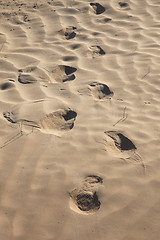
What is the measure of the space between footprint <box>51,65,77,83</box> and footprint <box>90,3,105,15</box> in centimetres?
191

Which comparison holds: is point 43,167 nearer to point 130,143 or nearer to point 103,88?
point 130,143

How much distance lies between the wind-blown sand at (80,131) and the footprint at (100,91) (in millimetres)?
11

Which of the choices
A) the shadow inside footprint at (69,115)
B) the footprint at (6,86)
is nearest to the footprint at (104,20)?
the footprint at (6,86)

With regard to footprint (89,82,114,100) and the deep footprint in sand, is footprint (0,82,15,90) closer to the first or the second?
the deep footprint in sand

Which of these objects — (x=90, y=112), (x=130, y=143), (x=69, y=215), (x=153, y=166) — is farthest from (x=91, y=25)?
(x=69, y=215)

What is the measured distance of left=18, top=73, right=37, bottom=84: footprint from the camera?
10.00 feet

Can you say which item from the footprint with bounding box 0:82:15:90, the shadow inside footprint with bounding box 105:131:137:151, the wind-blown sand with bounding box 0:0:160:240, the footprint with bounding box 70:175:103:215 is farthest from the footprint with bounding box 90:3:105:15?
the footprint with bounding box 70:175:103:215

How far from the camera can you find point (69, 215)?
1817 mm

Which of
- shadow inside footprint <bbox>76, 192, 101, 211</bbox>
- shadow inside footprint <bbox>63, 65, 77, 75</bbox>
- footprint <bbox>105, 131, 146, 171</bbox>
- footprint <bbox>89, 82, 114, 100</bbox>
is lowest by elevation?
shadow inside footprint <bbox>76, 192, 101, 211</bbox>

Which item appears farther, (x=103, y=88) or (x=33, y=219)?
(x=103, y=88)

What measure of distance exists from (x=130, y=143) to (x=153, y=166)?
0.30m

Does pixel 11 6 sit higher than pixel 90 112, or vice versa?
pixel 11 6

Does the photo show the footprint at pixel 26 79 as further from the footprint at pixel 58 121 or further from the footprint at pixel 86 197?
the footprint at pixel 86 197

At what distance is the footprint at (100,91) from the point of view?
2861 mm
